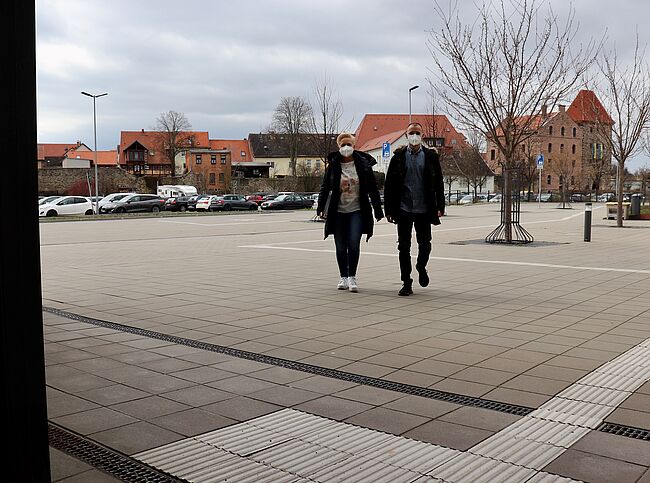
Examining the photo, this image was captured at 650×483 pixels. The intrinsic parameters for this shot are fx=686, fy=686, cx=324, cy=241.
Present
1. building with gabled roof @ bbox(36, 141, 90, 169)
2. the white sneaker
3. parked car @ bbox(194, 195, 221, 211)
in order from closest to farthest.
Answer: the white sneaker, parked car @ bbox(194, 195, 221, 211), building with gabled roof @ bbox(36, 141, 90, 169)

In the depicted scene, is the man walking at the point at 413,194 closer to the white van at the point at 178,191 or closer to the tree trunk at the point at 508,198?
Result: the tree trunk at the point at 508,198

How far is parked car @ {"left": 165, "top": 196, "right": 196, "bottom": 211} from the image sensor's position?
54203 millimetres

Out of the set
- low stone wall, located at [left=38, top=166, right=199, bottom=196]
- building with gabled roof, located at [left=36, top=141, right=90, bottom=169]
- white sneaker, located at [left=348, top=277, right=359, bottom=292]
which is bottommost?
white sneaker, located at [left=348, top=277, right=359, bottom=292]

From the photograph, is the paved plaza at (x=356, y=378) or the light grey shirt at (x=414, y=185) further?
the light grey shirt at (x=414, y=185)

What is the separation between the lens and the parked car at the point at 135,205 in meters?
48.2

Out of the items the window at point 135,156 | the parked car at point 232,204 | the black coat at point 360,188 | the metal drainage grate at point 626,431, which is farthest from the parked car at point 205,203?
the window at point 135,156

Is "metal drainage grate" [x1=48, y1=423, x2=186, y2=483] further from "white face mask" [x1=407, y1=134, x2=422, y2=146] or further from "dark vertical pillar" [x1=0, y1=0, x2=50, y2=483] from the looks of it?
"white face mask" [x1=407, y1=134, x2=422, y2=146]

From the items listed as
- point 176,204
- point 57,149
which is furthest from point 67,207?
point 57,149

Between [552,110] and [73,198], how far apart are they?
36.7 metres

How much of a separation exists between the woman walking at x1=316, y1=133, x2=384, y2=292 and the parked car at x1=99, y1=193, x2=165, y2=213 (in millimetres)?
41621

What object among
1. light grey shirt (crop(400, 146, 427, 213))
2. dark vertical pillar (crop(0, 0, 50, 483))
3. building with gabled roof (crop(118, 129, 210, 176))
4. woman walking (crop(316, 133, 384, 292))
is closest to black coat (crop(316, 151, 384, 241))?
woman walking (crop(316, 133, 384, 292))

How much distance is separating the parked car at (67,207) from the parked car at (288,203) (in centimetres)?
1309

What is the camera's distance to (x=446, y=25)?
1762cm

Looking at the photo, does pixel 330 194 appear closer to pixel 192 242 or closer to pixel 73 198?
pixel 192 242
